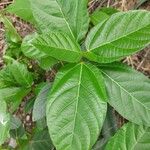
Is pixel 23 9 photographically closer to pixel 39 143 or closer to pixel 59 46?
pixel 59 46

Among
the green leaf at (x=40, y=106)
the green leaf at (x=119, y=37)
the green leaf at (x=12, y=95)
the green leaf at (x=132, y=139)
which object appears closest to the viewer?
the green leaf at (x=119, y=37)

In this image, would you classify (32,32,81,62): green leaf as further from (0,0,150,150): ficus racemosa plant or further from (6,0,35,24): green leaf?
(6,0,35,24): green leaf

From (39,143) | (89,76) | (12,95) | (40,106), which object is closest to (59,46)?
(89,76)

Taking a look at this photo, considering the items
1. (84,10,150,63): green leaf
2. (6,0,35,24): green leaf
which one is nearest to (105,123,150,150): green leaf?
(84,10,150,63): green leaf

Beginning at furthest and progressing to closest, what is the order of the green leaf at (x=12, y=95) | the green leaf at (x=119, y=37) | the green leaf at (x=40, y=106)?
the green leaf at (x=12, y=95), the green leaf at (x=40, y=106), the green leaf at (x=119, y=37)

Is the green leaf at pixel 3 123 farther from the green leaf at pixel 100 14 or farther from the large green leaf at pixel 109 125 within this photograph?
the green leaf at pixel 100 14

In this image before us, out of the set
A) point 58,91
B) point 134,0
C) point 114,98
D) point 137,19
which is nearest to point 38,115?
point 58,91

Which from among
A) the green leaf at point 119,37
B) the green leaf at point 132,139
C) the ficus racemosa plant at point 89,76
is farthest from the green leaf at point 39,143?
the green leaf at point 119,37
